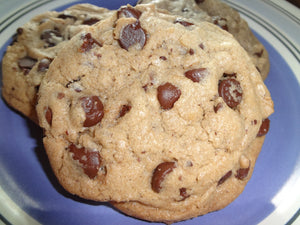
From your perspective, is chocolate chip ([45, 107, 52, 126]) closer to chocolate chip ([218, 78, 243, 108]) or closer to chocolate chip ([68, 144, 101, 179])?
chocolate chip ([68, 144, 101, 179])

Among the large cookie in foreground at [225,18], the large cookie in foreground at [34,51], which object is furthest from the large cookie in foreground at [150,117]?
the large cookie in foreground at [225,18]

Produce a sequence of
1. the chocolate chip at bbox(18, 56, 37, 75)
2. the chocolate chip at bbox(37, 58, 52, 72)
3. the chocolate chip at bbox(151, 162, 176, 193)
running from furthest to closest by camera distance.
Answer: the chocolate chip at bbox(18, 56, 37, 75) → the chocolate chip at bbox(37, 58, 52, 72) → the chocolate chip at bbox(151, 162, 176, 193)

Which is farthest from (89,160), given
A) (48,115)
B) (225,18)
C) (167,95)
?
(225,18)

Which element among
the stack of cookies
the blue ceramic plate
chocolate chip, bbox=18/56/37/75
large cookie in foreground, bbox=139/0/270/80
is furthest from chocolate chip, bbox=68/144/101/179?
large cookie in foreground, bbox=139/0/270/80

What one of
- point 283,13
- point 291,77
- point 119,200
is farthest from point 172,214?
point 283,13

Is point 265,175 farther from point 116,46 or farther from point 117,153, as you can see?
point 116,46

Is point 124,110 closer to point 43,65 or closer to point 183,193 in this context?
point 183,193
